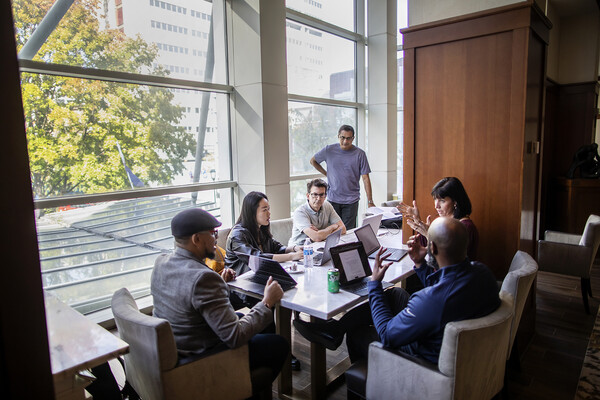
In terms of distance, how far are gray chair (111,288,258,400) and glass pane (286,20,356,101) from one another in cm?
427

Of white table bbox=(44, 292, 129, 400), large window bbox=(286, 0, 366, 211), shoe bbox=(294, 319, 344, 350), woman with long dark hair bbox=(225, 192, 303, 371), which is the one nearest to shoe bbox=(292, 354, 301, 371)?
woman with long dark hair bbox=(225, 192, 303, 371)

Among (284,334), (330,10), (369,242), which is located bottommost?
(284,334)

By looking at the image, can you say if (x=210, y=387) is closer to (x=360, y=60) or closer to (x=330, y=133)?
(x=330, y=133)

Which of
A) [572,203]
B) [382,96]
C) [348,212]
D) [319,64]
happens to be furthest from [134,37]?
[572,203]

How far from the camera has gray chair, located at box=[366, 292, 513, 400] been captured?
1724mm

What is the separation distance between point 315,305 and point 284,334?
47 centimetres

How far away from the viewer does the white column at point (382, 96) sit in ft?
22.3

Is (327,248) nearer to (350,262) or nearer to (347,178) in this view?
(350,262)

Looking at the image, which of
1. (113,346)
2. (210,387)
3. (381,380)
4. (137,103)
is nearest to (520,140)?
(381,380)

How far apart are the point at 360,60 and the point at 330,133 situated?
152cm

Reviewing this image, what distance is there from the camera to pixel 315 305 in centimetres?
225

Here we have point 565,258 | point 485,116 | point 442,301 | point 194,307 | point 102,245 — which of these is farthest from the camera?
point 565,258

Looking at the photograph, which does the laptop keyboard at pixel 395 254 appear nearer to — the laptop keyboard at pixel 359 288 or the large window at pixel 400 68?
the laptop keyboard at pixel 359 288

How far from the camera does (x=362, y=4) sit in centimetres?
680
